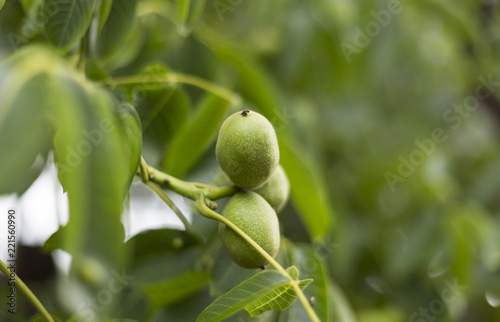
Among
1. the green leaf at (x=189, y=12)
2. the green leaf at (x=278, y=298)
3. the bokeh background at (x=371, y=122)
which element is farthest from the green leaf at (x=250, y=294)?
the green leaf at (x=189, y=12)

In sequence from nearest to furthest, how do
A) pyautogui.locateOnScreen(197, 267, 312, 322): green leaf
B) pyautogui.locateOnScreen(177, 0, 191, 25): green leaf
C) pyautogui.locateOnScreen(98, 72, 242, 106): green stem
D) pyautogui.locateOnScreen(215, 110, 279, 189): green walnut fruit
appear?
1. pyautogui.locateOnScreen(197, 267, 312, 322): green leaf
2. pyautogui.locateOnScreen(215, 110, 279, 189): green walnut fruit
3. pyautogui.locateOnScreen(177, 0, 191, 25): green leaf
4. pyautogui.locateOnScreen(98, 72, 242, 106): green stem

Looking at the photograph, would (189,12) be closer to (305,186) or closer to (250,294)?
(305,186)

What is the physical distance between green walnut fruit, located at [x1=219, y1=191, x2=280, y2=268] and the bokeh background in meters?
→ 0.31

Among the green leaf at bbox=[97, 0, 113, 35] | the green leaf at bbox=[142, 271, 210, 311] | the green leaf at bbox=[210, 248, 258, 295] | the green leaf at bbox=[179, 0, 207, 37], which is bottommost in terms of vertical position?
the green leaf at bbox=[142, 271, 210, 311]

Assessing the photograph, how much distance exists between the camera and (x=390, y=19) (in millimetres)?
2303

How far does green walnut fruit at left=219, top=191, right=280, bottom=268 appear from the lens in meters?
0.94

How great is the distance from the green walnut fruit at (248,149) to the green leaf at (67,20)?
0.33 m

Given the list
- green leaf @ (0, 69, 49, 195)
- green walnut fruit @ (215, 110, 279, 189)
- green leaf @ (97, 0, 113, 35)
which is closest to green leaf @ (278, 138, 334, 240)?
green walnut fruit @ (215, 110, 279, 189)

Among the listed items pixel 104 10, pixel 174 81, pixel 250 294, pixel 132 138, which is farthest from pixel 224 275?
pixel 104 10

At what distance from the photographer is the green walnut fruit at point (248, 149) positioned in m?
0.97

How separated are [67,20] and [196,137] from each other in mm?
454

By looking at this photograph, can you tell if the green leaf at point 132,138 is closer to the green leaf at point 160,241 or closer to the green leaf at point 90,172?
the green leaf at point 90,172

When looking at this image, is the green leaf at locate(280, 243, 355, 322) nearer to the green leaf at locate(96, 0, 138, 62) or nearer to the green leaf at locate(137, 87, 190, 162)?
the green leaf at locate(137, 87, 190, 162)

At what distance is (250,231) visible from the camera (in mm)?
942
